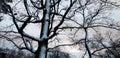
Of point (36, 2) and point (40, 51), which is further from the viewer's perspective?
point (36, 2)

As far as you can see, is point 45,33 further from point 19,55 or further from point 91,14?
point 19,55

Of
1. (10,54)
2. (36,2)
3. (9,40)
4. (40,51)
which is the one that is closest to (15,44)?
(9,40)

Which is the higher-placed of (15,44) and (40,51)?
(40,51)

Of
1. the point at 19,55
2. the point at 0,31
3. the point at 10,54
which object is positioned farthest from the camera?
the point at 19,55

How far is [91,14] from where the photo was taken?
2362 centimetres

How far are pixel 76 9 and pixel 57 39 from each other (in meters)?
2.86

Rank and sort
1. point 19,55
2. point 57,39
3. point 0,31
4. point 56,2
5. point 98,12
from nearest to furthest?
point 56,2
point 0,31
point 57,39
point 98,12
point 19,55

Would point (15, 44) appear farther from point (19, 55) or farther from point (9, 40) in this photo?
point (19, 55)

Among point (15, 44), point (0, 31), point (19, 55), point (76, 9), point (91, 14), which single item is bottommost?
point (19, 55)

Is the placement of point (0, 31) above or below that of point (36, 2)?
below

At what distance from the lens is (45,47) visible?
41.4ft

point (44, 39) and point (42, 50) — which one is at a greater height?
point (44, 39)

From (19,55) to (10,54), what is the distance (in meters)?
6.43

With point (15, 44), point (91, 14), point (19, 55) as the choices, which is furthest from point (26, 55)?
point (15, 44)
